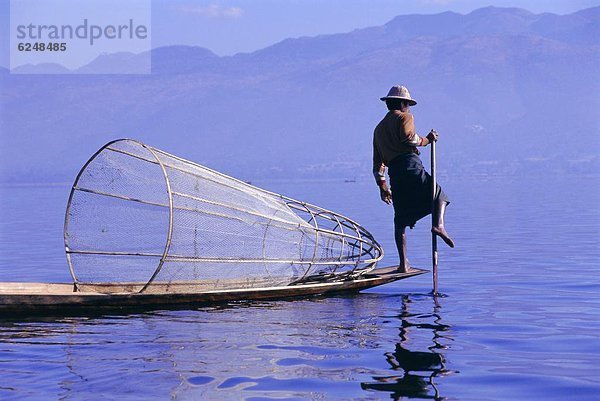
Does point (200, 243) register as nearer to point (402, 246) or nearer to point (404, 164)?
point (402, 246)

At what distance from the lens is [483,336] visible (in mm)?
10633

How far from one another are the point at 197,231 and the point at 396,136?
2.89 meters

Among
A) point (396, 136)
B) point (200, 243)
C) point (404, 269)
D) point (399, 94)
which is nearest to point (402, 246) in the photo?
point (404, 269)

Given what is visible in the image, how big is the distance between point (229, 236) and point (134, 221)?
73.2 inches

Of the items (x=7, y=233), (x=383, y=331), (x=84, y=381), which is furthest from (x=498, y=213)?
(x=84, y=381)

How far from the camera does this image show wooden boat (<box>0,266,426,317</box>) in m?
12.2

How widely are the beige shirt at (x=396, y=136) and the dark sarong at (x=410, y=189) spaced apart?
0.38 ft

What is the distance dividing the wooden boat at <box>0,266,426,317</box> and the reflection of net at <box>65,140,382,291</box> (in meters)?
0.24

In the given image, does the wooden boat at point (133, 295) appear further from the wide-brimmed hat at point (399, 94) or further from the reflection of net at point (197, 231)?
the wide-brimmed hat at point (399, 94)

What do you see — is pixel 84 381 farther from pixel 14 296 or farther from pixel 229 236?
pixel 229 236

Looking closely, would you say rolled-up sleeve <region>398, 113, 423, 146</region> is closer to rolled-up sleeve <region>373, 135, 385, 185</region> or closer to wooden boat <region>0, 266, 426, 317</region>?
rolled-up sleeve <region>373, 135, 385, 185</region>

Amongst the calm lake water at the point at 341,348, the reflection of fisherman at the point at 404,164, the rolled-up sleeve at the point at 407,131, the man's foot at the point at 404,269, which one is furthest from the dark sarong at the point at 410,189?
the calm lake water at the point at 341,348

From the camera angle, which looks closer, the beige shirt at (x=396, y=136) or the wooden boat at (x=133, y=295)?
the wooden boat at (x=133, y=295)

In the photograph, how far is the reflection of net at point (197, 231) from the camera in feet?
44.5
